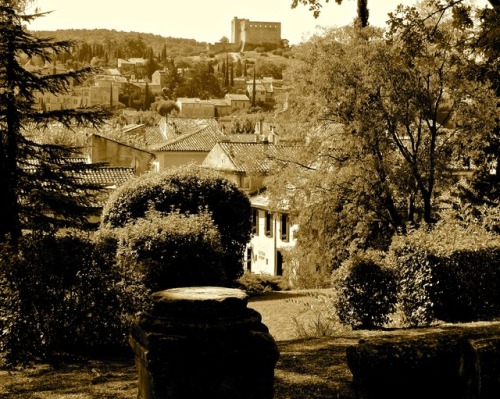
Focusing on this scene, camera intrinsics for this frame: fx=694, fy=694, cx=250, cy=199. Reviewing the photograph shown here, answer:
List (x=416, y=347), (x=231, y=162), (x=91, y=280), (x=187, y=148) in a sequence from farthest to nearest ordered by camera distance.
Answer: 1. (x=187, y=148)
2. (x=231, y=162)
3. (x=91, y=280)
4. (x=416, y=347)

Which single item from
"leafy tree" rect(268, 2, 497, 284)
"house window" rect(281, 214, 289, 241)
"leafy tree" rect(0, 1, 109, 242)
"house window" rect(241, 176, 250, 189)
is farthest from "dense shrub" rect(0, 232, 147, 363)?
"house window" rect(241, 176, 250, 189)

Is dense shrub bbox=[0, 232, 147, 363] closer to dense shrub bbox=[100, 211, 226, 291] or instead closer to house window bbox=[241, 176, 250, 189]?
dense shrub bbox=[100, 211, 226, 291]

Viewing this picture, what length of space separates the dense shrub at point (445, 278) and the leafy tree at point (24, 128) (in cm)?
870

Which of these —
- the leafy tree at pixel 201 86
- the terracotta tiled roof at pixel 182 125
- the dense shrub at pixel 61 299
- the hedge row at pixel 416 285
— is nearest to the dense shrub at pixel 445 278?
the hedge row at pixel 416 285

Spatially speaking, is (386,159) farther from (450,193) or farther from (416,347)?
(416,347)

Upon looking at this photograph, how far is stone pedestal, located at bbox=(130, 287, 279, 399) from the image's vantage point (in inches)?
177

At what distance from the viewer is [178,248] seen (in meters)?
16.3

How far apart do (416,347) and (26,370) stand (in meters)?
6.63

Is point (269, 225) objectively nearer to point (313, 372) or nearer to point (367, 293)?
point (367, 293)

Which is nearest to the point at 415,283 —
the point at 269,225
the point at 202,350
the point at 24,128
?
the point at 202,350

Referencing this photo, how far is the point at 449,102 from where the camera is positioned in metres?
23.9

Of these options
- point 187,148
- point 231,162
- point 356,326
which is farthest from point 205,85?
point 356,326

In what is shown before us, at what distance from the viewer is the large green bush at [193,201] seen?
24406 millimetres

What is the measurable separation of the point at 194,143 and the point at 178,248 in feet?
160
